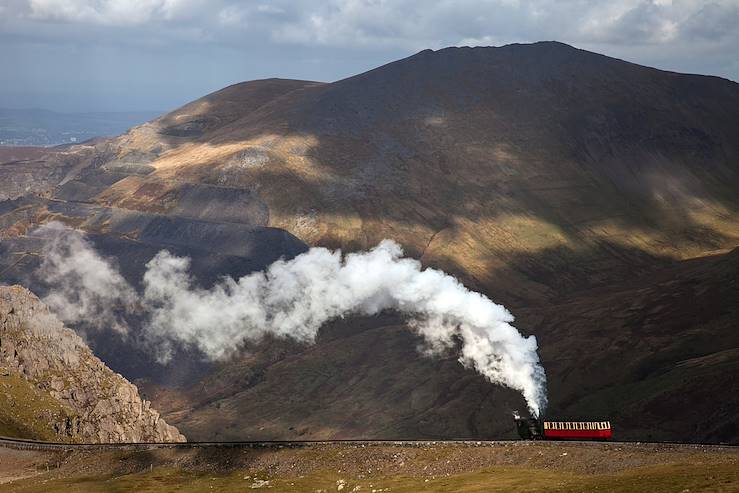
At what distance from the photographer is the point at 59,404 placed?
376ft

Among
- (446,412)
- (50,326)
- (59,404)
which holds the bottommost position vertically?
(446,412)

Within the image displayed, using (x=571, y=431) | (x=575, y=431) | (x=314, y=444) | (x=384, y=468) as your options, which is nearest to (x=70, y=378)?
(x=314, y=444)

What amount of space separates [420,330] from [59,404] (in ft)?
317

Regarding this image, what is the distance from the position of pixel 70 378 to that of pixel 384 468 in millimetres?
58089

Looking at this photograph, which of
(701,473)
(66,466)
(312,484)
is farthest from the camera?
(66,466)

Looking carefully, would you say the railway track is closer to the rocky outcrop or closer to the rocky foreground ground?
the rocky foreground ground

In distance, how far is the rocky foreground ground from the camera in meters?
69.9

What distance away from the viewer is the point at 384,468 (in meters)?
83.8

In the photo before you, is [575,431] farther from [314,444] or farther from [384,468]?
[314,444]

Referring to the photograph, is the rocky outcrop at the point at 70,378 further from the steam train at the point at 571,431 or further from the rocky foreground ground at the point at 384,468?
the steam train at the point at 571,431

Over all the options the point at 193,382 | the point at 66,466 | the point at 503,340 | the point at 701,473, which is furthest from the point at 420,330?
the point at 701,473

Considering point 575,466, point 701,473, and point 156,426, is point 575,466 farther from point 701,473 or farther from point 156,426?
point 156,426

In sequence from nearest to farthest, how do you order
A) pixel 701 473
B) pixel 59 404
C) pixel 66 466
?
pixel 701 473, pixel 66 466, pixel 59 404

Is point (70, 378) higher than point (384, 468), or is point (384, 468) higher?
point (70, 378)
